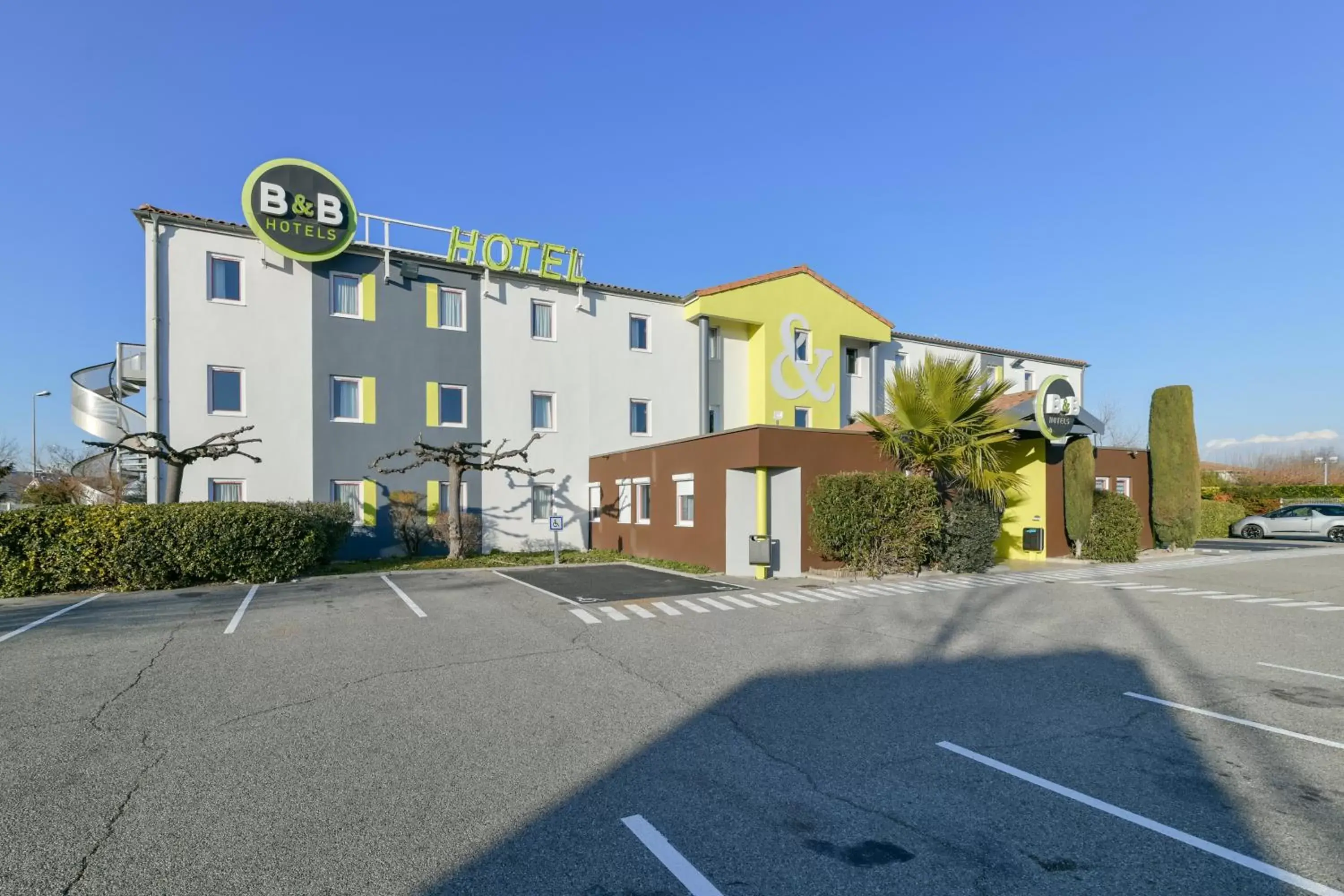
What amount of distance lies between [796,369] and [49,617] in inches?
878

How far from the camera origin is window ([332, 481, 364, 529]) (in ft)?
66.1

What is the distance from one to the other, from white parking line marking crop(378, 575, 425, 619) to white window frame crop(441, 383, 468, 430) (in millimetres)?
6839

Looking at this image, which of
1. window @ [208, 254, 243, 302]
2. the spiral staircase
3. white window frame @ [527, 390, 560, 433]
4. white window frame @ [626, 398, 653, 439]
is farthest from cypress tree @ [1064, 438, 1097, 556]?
the spiral staircase

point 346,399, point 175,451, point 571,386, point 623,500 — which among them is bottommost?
point 623,500

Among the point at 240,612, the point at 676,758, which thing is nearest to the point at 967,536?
the point at 676,758

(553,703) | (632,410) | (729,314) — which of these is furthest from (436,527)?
(553,703)

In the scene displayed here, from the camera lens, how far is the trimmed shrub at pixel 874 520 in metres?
14.6

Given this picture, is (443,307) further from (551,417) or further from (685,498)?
(685,498)

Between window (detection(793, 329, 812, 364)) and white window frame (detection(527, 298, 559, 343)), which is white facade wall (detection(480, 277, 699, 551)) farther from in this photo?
window (detection(793, 329, 812, 364))

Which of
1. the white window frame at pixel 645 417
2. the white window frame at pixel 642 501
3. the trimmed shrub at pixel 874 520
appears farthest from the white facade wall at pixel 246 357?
the trimmed shrub at pixel 874 520

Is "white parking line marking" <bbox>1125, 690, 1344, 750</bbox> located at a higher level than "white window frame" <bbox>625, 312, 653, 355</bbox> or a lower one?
lower

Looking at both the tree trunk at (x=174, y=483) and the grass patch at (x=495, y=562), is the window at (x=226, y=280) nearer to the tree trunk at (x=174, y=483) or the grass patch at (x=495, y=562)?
the tree trunk at (x=174, y=483)

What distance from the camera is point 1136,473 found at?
22125 millimetres

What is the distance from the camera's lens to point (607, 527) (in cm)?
2264
